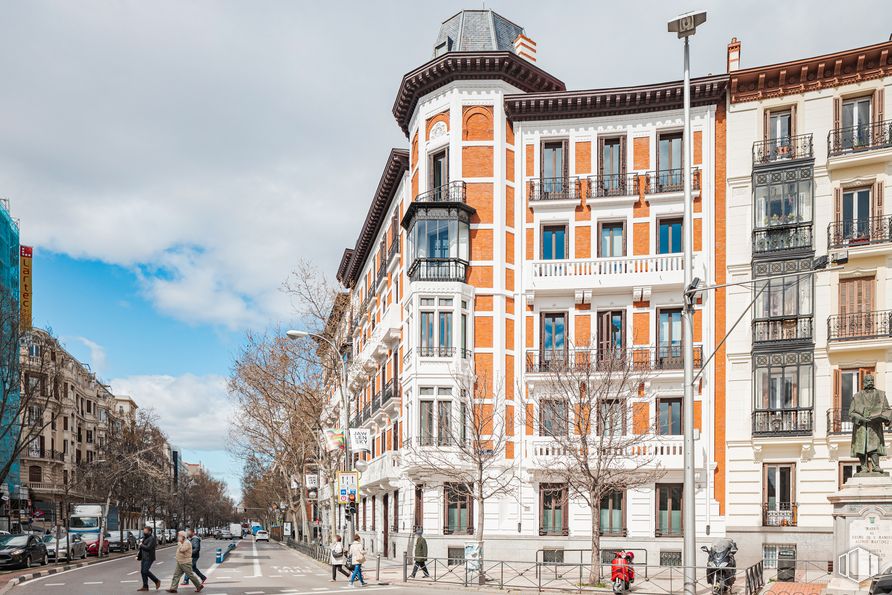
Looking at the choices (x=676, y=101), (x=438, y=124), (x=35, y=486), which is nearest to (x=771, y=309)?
(x=676, y=101)

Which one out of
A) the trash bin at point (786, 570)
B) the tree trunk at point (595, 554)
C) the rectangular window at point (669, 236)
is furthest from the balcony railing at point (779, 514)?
the rectangular window at point (669, 236)

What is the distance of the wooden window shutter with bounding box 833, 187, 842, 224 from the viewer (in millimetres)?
31781

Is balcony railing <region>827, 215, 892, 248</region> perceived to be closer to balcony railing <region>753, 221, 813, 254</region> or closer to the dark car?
balcony railing <region>753, 221, 813, 254</region>

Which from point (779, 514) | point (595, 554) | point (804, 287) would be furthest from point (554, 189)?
point (595, 554)

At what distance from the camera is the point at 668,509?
107 feet

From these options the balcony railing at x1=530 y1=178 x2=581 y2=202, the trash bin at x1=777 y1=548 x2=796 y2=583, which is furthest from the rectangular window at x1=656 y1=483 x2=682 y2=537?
the balcony railing at x1=530 y1=178 x2=581 y2=202

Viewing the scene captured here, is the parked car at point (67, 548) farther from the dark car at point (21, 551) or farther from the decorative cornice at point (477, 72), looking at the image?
the decorative cornice at point (477, 72)

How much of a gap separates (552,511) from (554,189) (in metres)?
12.8

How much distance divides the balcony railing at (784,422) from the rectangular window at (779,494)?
1.27 metres

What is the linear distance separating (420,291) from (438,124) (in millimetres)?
7156

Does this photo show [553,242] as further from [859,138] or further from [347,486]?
[347,486]

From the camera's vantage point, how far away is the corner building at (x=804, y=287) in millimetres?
30797

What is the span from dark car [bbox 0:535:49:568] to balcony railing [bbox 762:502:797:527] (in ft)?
96.8

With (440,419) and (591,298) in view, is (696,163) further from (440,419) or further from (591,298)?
(440,419)
